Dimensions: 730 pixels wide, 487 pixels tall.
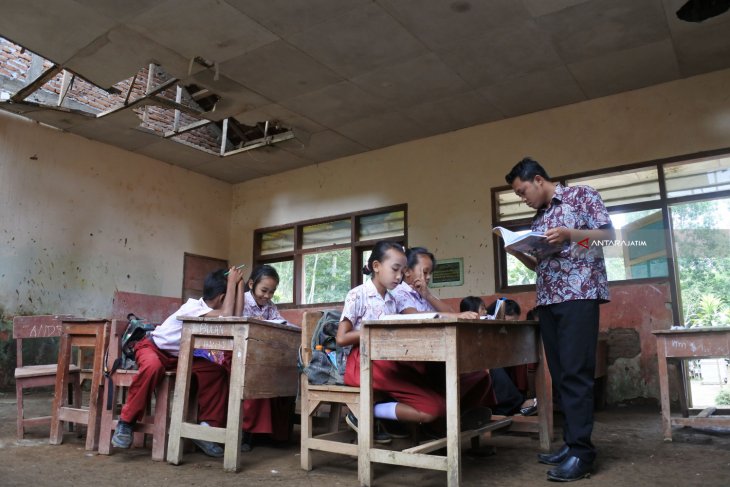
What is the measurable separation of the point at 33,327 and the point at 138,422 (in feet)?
4.46

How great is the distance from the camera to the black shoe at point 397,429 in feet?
8.43

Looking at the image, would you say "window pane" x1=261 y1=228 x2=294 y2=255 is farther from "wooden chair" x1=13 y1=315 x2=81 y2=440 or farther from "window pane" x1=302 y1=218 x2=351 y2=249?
"wooden chair" x1=13 y1=315 x2=81 y2=440

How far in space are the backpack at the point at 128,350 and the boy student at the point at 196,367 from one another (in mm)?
48

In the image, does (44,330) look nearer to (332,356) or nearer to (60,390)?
(60,390)

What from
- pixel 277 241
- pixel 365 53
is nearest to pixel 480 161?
pixel 365 53

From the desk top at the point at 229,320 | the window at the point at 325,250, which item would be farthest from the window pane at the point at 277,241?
the desk top at the point at 229,320

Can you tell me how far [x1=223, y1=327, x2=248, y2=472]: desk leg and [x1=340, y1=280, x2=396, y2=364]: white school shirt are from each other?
503mm

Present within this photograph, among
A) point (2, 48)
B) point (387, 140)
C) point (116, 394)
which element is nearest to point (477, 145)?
point (387, 140)

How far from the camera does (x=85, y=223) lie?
689cm

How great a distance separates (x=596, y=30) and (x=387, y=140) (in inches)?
120

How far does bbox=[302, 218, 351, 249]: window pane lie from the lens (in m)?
7.58

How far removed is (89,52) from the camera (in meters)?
4.84

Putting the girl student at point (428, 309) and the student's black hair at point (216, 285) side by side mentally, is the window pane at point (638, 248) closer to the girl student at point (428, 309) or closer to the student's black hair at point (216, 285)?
the girl student at point (428, 309)

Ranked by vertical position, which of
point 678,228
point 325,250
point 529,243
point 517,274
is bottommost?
point 529,243
